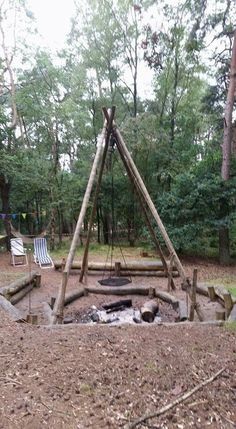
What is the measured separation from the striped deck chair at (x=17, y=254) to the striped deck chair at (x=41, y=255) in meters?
0.41

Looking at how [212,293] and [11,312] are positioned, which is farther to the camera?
[212,293]

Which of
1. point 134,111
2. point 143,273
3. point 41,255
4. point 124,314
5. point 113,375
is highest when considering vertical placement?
point 134,111

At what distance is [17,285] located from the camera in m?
6.44

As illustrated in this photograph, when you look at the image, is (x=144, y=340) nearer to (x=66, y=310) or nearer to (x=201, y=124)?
(x=66, y=310)

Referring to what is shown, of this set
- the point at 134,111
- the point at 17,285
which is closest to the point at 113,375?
the point at 17,285

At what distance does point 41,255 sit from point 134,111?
26.8 feet

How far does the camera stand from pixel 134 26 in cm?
1332

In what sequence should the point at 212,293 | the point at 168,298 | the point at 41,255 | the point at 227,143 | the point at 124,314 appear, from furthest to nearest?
the point at 41,255, the point at 227,143, the point at 168,298, the point at 212,293, the point at 124,314

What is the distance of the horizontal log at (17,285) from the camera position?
19.3 ft

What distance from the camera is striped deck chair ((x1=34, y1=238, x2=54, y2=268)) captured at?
9.50 metres

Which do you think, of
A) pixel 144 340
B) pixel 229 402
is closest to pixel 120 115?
pixel 144 340

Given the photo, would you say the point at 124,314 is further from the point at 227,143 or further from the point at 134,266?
the point at 227,143

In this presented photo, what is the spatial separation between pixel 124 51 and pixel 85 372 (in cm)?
1412

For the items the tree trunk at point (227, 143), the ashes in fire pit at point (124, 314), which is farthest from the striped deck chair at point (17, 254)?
the tree trunk at point (227, 143)
